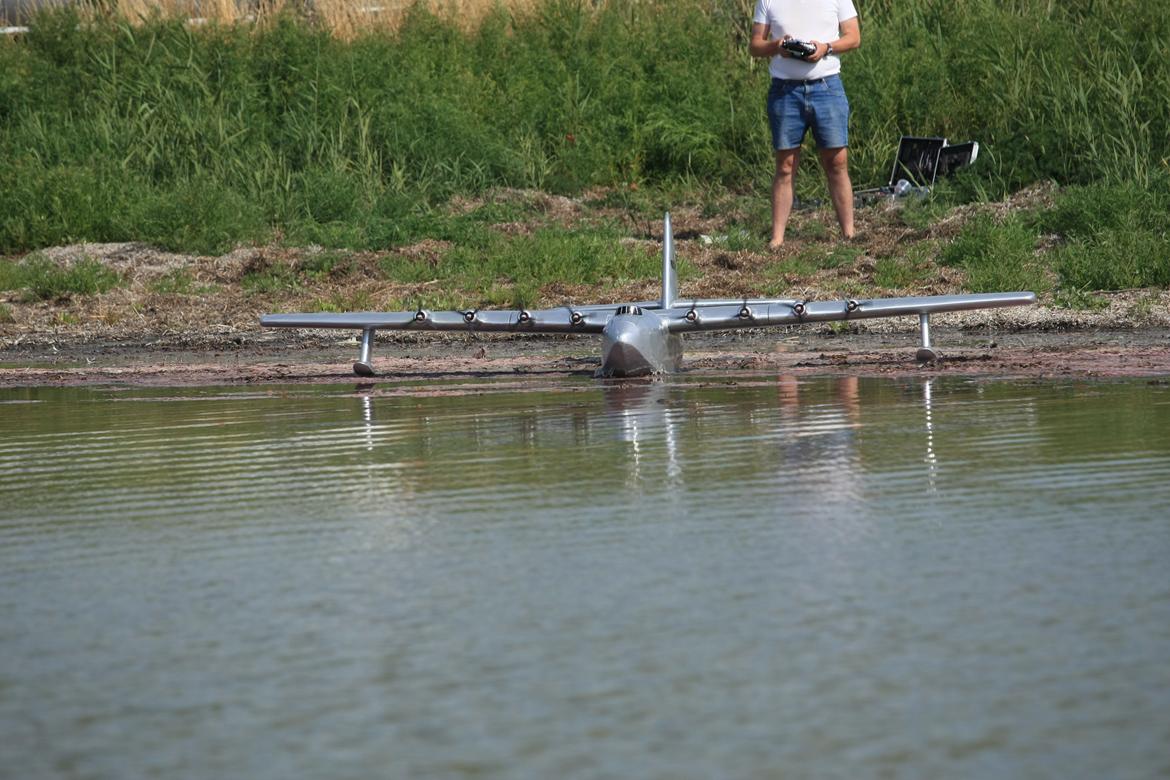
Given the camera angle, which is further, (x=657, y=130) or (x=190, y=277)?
(x=657, y=130)

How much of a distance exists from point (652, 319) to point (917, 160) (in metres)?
7.42

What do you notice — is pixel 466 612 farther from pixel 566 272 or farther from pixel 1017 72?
pixel 1017 72

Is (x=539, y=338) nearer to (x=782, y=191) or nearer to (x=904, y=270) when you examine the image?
(x=782, y=191)

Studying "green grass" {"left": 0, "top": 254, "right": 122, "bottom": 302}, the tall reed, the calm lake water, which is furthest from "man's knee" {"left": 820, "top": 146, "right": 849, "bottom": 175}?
"green grass" {"left": 0, "top": 254, "right": 122, "bottom": 302}

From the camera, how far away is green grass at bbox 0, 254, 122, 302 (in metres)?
15.8

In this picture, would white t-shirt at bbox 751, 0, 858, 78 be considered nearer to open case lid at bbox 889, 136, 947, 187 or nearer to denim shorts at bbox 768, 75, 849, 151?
denim shorts at bbox 768, 75, 849, 151

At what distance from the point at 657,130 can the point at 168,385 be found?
871 cm

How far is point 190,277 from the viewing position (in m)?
16.1

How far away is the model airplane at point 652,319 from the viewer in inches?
446

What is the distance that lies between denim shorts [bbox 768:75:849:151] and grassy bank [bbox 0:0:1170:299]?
3.84ft

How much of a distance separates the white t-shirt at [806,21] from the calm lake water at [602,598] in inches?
249

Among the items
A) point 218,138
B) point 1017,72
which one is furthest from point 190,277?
point 1017,72

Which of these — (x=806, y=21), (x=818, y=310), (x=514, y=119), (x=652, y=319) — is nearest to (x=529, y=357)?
(x=652, y=319)

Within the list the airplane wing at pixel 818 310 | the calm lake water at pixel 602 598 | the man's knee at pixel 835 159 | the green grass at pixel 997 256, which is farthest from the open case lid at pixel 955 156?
the calm lake water at pixel 602 598
